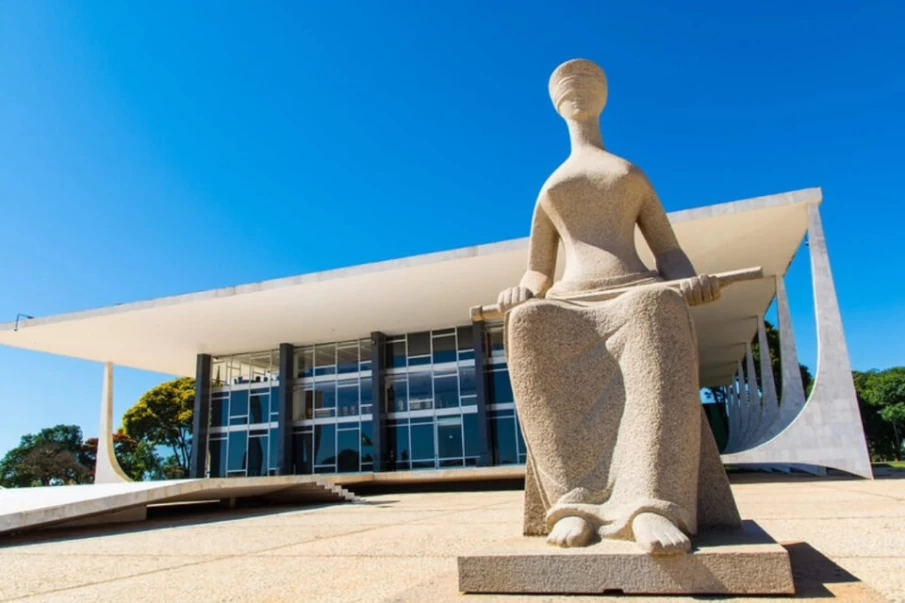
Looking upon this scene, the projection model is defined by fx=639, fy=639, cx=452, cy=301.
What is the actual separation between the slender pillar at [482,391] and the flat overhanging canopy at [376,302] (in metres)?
0.91

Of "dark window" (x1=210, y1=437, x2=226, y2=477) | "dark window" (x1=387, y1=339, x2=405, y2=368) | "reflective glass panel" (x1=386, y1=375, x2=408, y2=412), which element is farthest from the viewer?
"dark window" (x1=210, y1=437, x2=226, y2=477)

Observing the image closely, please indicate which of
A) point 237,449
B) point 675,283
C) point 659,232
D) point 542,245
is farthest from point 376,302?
point 675,283

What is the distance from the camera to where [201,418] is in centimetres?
2486

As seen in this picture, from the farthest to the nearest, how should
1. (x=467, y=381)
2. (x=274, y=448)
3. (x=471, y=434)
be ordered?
(x=274, y=448) < (x=467, y=381) < (x=471, y=434)

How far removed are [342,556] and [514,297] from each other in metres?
2.82

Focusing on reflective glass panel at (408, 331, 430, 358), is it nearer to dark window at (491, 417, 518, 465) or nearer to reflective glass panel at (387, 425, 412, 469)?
reflective glass panel at (387, 425, 412, 469)

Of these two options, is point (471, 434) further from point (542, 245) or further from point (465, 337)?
point (542, 245)

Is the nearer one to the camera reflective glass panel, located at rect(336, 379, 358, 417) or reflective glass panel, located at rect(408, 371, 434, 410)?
reflective glass panel, located at rect(408, 371, 434, 410)

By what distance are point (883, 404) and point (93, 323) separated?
45140 mm

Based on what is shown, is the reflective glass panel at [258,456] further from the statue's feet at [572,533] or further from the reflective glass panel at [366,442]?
Result: the statue's feet at [572,533]

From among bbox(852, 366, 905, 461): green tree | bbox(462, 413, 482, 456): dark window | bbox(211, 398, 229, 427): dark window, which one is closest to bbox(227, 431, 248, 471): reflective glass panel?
bbox(211, 398, 229, 427): dark window

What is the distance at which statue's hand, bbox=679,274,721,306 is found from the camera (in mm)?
3504

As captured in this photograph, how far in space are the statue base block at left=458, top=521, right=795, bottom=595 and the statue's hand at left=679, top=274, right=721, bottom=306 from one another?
4.08 feet

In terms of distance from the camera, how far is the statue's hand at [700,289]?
3.50 m
